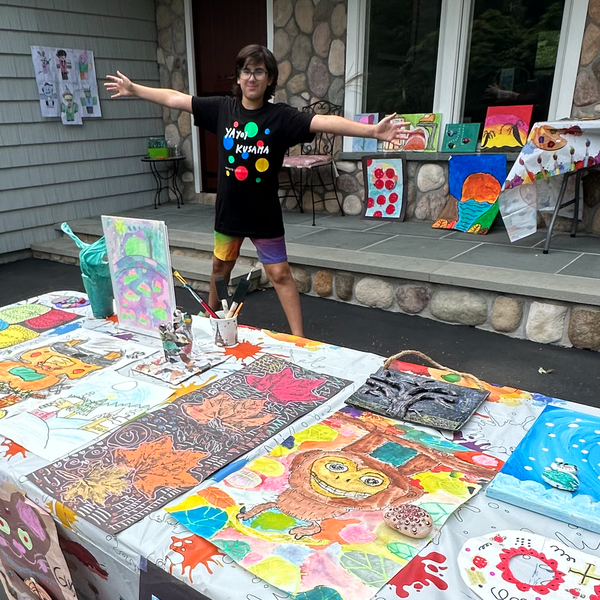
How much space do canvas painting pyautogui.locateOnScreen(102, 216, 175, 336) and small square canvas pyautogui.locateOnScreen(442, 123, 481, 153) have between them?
3.39 meters

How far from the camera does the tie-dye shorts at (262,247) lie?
8.39 ft

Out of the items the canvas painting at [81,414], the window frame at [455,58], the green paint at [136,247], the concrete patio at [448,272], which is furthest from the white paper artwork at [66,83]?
the canvas painting at [81,414]

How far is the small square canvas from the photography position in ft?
14.0

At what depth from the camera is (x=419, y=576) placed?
74 cm

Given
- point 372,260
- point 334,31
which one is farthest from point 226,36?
point 372,260

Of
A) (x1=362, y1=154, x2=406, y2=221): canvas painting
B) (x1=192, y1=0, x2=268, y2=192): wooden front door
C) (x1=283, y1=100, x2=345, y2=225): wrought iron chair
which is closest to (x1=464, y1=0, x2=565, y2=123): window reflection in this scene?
(x1=362, y1=154, x2=406, y2=221): canvas painting

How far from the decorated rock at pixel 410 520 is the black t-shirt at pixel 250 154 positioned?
1.75m

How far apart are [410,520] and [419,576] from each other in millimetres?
89

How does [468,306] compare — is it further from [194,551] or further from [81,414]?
[194,551]

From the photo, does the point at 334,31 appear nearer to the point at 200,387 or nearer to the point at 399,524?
the point at 200,387

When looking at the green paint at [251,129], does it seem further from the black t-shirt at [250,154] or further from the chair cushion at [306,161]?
the chair cushion at [306,161]

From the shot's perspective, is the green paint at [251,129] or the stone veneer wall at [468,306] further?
the stone veneer wall at [468,306]

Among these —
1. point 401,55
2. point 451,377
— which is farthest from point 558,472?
point 401,55

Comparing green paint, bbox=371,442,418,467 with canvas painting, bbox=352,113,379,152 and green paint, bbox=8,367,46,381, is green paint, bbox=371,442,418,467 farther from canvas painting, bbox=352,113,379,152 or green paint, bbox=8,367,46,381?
canvas painting, bbox=352,113,379,152
